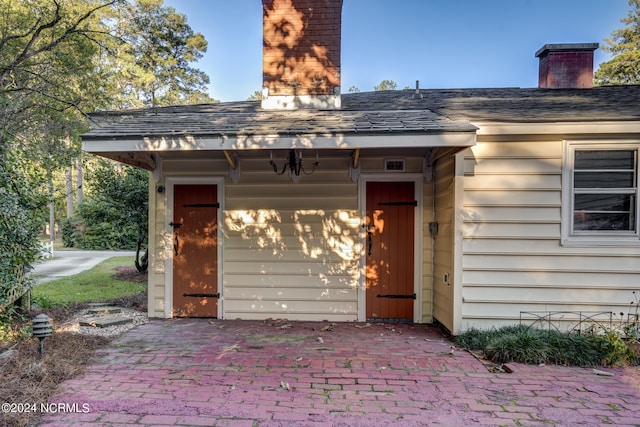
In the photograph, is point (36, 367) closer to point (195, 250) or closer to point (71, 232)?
point (195, 250)

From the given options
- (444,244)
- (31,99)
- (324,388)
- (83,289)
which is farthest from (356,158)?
(31,99)

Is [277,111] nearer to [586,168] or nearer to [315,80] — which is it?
[315,80]

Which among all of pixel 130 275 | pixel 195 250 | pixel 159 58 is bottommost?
pixel 130 275

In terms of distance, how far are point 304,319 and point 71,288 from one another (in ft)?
19.1

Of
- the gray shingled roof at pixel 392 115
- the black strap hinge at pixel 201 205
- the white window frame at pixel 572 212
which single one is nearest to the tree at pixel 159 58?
the gray shingled roof at pixel 392 115

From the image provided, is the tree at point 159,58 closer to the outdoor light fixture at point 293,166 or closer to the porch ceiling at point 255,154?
the porch ceiling at point 255,154

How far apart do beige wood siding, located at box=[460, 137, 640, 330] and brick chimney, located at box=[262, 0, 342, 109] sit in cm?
243

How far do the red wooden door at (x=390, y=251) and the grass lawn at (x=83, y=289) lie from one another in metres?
4.98

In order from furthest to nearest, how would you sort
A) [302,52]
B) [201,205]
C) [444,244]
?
[302,52]
[201,205]
[444,244]

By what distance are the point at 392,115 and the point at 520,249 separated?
226cm

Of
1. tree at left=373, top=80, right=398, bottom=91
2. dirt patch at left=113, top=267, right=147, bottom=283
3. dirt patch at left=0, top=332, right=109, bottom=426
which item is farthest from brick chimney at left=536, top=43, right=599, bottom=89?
tree at left=373, top=80, right=398, bottom=91

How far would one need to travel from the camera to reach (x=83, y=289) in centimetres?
754

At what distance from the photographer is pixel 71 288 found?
764cm

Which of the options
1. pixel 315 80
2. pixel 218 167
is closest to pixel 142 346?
pixel 218 167
